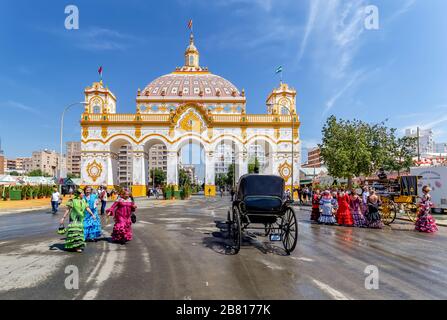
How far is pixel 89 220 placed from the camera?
11.0 m

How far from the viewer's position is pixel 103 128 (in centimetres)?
5162

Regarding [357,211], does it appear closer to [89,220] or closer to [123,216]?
[123,216]

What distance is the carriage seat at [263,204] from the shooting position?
9.12m

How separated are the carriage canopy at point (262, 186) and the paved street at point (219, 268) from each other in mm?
1627

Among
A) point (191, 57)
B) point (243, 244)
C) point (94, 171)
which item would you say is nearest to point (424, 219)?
point (243, 244)

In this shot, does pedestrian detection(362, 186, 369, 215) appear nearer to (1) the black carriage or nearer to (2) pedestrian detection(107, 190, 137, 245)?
(1) the black carriage

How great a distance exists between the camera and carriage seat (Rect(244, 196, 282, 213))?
9117mm

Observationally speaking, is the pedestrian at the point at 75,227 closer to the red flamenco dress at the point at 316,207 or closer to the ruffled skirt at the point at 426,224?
the red flamenco dress at the point at 316,207

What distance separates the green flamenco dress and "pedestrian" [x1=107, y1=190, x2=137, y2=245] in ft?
3.94

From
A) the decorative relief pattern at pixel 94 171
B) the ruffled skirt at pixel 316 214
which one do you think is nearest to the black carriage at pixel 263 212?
the ruffled skirt at pixel 316 214

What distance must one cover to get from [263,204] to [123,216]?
4.51 meters

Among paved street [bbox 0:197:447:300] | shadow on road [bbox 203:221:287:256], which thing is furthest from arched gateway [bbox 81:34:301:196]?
paved street [bbox 0:197:447:300]
